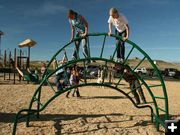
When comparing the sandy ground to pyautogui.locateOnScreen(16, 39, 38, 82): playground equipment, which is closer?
the sandy ground

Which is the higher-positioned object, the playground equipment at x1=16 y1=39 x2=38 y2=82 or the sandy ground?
the playground equipment at x1=16 y1=39 x2=38 y2=82

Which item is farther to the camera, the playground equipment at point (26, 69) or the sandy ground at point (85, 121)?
the playground equipment at point (26, 69)

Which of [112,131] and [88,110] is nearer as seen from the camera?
[112,131]

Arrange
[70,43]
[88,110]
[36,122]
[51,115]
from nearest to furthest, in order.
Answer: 1. [70,43]
2. [36,122]
3. [51,115]
4. [88,110]

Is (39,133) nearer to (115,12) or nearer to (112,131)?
(112,131)

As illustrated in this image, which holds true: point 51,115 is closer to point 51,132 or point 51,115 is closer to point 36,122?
point 36,122

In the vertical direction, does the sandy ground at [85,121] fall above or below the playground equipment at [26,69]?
below

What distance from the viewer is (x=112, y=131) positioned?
22.1 feet

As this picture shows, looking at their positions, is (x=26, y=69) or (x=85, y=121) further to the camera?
(x=26, y=69)

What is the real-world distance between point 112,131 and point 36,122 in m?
1.90

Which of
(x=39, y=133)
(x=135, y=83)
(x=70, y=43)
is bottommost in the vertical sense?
(x=39, y=133)

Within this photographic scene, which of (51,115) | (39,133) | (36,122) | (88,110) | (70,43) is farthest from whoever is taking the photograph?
(88,110)

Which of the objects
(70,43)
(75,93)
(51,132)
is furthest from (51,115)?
(75,93)

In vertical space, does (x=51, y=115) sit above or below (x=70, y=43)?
below
